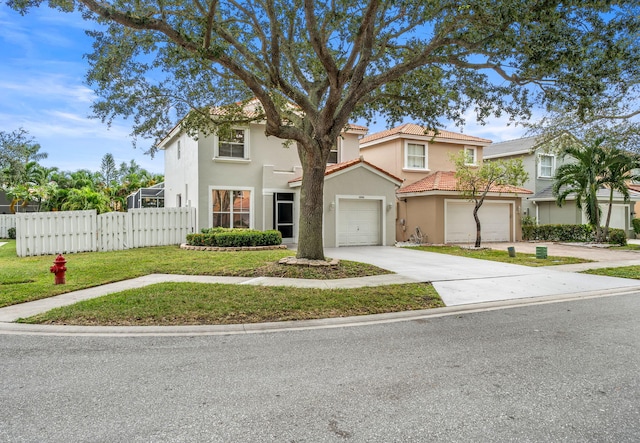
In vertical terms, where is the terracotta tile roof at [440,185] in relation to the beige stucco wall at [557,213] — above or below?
above

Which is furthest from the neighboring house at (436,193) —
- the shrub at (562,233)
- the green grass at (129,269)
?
the green grass at (129,269)

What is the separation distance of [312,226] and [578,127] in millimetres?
14163

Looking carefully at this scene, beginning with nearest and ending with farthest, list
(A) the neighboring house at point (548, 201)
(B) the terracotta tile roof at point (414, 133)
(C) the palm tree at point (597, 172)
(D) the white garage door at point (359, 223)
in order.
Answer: (D) the white garage door at point (359, 223) → (C) the palm tree at point (597, 172) → (B) the terracotta tile roof at point (414, 133) → (A) the neighboring house at point (548, 201)

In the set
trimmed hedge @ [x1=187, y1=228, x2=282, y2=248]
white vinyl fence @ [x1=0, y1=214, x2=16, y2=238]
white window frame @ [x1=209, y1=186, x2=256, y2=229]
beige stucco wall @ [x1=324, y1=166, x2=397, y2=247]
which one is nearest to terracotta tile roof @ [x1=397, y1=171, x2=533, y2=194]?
beige stucco wall @ [x1=324, y1=166, x2=397, y2=247]

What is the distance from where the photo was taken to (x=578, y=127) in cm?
1841

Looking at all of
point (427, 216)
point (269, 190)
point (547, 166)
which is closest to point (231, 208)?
point (269, 190)

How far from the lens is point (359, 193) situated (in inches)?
778

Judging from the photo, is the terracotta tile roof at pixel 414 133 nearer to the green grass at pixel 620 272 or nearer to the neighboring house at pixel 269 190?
the neighboring house at pixel 269 190

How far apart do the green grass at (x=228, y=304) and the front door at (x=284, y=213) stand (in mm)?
11304

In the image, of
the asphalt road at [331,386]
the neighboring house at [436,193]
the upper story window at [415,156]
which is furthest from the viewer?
the upper story window at [415,156]

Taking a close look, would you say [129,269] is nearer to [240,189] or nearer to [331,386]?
[240,189]

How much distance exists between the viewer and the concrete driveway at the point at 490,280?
9102mm

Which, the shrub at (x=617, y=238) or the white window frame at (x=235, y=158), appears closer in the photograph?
the white window frame at (x=235, y=158)

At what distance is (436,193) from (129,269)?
1541 centimetres
